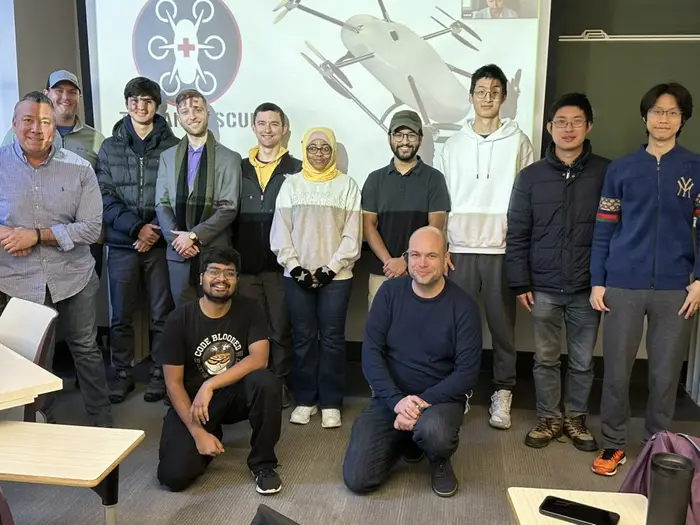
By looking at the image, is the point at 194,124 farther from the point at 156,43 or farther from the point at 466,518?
the point at 466,518

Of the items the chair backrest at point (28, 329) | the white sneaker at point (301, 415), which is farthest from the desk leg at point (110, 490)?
the white sneaker at point (301, 415)

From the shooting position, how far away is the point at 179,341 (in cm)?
269

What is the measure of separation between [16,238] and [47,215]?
16 cm

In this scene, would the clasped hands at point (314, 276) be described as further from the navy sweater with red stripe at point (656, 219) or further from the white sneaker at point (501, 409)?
the navy sweater with red stripe at point (656, 219)

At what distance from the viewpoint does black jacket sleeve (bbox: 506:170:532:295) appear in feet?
9.95

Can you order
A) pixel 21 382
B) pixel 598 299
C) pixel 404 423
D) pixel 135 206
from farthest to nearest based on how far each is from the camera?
pixel 135 206
pixel 598 299
pixel 404 423
pixel 21 382

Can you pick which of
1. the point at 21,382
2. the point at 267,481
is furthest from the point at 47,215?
the point at 267,481

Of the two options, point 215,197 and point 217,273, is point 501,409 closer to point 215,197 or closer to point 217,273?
point 217,273

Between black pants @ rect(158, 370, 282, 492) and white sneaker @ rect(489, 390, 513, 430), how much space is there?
3.82 ft

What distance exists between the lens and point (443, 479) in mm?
2639

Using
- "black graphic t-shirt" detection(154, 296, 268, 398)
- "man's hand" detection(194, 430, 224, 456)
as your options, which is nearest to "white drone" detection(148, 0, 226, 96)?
"black graphic t-shirt" detection(154, 296, 268, 398)

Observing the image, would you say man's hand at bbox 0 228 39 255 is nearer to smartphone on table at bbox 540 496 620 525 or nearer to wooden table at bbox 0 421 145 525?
wooden table at bbox 0 421 145 525

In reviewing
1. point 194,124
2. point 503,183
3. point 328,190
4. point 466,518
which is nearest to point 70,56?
point 194,124

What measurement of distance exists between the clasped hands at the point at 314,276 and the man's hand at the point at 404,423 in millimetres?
832
